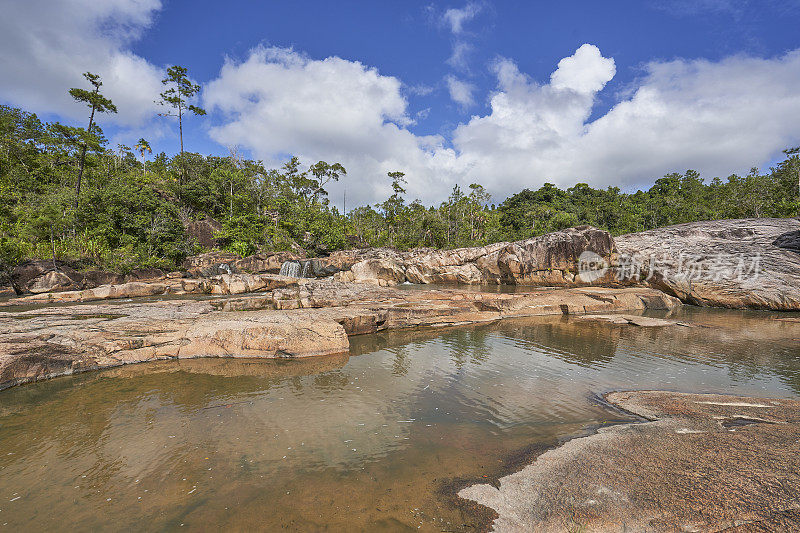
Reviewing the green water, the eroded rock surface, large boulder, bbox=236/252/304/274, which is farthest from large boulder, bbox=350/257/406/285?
the green water

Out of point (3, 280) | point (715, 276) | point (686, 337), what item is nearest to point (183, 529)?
point (686, 337)

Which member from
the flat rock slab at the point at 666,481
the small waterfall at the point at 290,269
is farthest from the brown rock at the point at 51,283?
the flat rock slab at the point at 666,481

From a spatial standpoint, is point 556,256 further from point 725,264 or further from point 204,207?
point 204,207

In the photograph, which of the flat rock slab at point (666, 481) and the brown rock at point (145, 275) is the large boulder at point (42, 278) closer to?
the brown rock at point (145, 275)

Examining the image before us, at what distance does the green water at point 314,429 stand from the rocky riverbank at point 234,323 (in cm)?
52

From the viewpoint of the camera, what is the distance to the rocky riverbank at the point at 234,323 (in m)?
7.71

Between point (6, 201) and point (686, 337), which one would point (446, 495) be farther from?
point (6, 201)

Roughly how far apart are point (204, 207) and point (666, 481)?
158 ft

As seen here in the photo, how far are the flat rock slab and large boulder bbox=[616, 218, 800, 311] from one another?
1982cm

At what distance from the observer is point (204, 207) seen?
131 feet

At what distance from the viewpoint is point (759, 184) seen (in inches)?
1415

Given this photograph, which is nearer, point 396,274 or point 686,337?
point 686,337

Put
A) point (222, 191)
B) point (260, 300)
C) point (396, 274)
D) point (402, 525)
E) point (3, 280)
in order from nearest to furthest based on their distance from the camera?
point (402, 525) → point (260, 300) → point (3, 280) → point (396, 274) → point (222, 191)

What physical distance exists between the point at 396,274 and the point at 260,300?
63.3 ft
